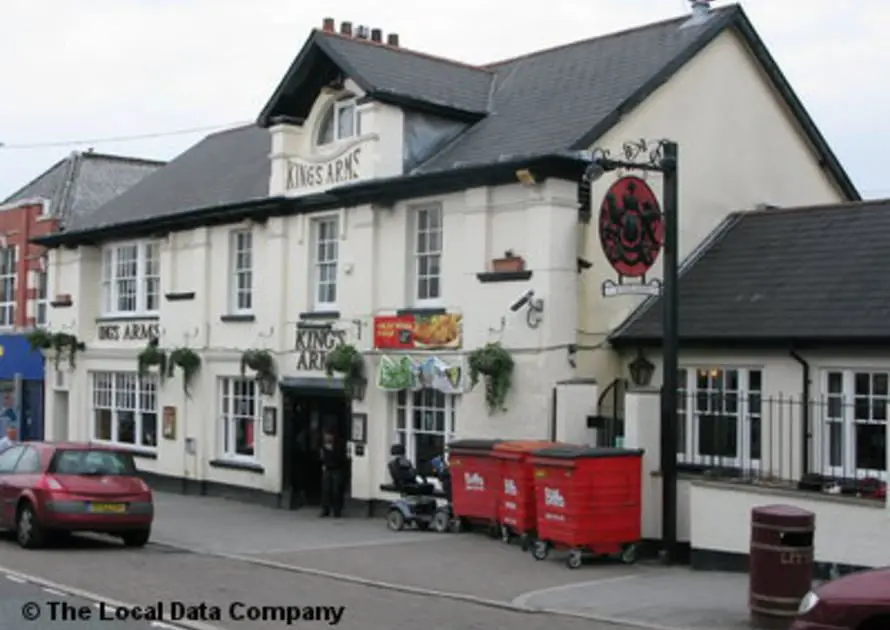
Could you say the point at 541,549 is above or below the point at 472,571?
above

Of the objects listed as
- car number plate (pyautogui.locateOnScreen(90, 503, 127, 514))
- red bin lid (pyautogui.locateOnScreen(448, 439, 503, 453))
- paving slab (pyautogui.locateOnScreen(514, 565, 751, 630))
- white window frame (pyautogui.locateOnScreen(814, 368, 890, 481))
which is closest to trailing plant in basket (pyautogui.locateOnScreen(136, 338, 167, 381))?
car number plate (pyautogui.locateOnScreen(90, 503, 127, 514))

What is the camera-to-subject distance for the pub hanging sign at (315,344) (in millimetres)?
23172

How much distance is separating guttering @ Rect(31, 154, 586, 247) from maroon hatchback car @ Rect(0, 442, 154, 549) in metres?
6.52

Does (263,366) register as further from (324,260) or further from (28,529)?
(28,529)

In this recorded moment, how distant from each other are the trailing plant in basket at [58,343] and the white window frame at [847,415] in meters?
19.5

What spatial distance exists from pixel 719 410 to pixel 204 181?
601 inches

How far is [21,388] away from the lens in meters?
35.3

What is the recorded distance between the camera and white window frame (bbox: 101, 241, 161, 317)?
29.0 m

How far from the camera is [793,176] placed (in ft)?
78.2

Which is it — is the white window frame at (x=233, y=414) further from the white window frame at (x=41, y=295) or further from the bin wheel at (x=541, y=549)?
the white window frame at (x=41, y=295)

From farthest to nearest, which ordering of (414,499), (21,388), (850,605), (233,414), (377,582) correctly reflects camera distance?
(21,388)
(233,414)
(414,499)
(377,582)
(850,605)

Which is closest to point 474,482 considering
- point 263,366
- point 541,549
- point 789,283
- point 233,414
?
point 541,549

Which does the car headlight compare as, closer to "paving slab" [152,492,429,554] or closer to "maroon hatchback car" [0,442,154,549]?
"paving slab" [152,492,429,554]

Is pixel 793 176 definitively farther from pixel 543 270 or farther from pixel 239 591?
pixel 239 591
